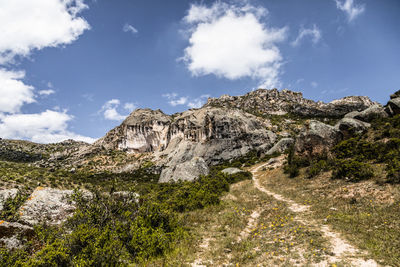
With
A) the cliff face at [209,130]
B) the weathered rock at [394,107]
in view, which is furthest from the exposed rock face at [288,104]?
the weathered rock at [394,107]

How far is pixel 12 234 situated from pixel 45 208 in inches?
118

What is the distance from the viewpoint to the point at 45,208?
962 centimetres

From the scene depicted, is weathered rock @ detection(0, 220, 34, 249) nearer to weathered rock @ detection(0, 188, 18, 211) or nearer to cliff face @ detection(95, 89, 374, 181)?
weathered rock @ detection(0, 188, 18, 211)

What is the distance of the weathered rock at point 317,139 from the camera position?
25.0 meters

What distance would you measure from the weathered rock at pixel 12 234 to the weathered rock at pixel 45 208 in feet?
4.10

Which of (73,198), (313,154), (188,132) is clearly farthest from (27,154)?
(313,154)

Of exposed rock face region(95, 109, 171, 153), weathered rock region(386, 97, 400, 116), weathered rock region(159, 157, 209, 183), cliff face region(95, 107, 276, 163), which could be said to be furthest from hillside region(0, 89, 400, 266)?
exposed rock face region(95, 109, 171, 153)

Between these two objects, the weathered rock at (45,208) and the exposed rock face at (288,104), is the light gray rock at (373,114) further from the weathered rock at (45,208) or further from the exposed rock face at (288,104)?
the exposed rock face at (288,104)

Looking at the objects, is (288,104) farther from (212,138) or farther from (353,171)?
(353,171)

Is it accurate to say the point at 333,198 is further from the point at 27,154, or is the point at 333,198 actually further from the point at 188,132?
the point at 27,154

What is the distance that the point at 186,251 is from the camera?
7887 millimetres

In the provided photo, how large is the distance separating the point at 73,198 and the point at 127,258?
421 cm

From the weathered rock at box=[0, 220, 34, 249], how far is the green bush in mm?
20681

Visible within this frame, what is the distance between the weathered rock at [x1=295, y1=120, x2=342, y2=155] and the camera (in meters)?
25.0
